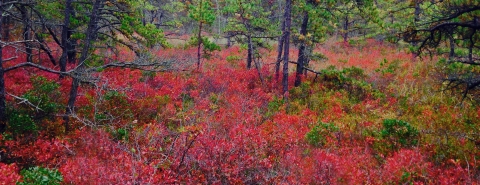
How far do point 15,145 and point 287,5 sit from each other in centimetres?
1047

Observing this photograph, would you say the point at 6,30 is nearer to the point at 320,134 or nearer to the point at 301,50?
the point at 301,50

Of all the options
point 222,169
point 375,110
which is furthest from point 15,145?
point 375,110

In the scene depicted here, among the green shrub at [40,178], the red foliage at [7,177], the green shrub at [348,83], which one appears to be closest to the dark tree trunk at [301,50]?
the green shrub at [348,83]

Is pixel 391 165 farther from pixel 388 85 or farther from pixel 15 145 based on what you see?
pixel 15 145

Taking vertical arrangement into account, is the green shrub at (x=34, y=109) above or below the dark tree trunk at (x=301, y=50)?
below

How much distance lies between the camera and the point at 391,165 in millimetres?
7801

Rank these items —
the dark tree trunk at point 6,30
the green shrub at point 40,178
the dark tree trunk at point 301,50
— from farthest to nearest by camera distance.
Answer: the dark tree trunk at point 301,50 < the dark tree trunk at point 6,30 < the green shrub at point 40,178

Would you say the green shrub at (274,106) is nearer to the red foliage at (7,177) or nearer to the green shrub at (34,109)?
the green shrub at (34,109)

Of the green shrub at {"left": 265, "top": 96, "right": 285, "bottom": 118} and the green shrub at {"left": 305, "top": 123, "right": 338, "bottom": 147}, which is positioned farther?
the green shrub at {"left": 265, "top": 96, "right": 285, "bottom": 118}

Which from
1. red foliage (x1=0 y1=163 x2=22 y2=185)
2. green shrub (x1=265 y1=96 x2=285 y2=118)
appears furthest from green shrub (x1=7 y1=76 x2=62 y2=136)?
green shrub (x1=265 y1=96 x2=285 y2=118)

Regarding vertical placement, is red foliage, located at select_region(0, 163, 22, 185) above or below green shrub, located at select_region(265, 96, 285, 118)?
below

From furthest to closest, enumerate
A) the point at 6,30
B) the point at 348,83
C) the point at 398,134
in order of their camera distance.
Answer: the point at 348,83 < the point at 6,30 < the point at 398,134

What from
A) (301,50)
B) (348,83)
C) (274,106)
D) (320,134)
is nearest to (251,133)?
(320,134)

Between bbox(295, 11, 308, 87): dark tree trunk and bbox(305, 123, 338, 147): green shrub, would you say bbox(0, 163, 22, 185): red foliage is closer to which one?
bbox(305, 123, 338, 147): green shrub
